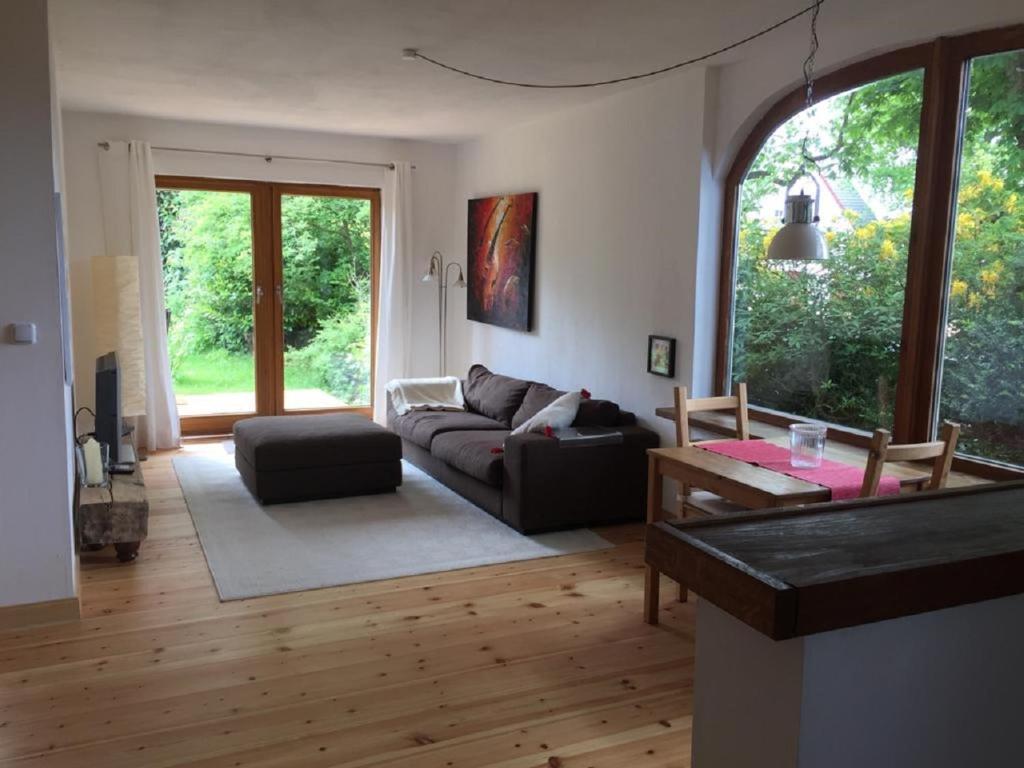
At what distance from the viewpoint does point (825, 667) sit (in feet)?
3.14

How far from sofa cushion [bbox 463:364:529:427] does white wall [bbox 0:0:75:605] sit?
2.98 metres

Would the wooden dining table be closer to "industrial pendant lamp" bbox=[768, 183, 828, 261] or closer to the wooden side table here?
"industrial pendant lamp" bbox=[768, 183, 828, 261]

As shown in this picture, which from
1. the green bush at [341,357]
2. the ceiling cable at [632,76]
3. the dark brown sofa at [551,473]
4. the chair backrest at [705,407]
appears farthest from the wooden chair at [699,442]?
the green bush at [341,357]

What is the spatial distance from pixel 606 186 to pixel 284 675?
3415 mm

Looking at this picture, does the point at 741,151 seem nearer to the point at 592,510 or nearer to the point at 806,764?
the point at 592,510

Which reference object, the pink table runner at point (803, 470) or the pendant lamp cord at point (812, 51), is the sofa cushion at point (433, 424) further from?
the pendant lamp cord at point (812, 51)

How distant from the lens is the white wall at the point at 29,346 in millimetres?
3066

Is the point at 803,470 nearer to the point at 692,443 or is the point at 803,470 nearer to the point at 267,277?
the point at 692,443

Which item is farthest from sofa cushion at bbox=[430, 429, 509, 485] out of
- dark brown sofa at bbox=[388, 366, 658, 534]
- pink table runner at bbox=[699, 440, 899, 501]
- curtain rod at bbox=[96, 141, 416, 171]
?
curtain rod at bbox=[96, 141, 416, 171]

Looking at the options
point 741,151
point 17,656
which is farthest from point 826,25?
point 17,656

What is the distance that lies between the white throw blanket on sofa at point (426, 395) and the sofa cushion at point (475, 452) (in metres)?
0.76

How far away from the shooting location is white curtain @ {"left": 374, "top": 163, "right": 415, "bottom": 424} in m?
7.17

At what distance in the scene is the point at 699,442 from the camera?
3.71 m

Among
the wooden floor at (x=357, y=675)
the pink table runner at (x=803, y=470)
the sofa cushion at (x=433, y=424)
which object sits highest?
the pink table runner at (x=803, y=470)
